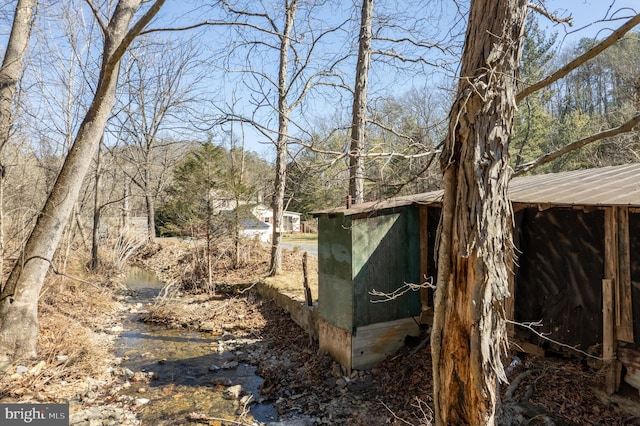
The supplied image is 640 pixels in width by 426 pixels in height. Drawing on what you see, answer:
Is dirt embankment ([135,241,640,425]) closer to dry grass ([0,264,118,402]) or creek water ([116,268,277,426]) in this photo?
creek water ([116,268,277,426])

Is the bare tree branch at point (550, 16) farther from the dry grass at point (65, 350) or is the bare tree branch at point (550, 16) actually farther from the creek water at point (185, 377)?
the dry grass at point (65, 350)

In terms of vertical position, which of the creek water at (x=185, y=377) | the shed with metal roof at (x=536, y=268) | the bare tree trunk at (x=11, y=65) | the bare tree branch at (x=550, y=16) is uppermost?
the bare tree trunk at (x=11, y=65)

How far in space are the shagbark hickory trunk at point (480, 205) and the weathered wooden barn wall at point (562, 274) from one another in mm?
2808

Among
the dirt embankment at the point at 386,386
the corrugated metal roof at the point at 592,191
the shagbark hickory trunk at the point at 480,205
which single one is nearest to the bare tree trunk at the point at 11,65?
the dirt embankment at the point at 386,386

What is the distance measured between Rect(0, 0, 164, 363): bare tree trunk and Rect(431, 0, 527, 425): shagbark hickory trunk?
4921 mm

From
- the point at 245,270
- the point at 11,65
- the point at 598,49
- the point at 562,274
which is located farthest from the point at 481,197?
the point at 245,270

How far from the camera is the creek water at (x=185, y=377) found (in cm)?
543

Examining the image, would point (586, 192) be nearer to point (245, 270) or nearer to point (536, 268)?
point (536, 268)

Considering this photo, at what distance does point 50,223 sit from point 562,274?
7427 millimetres

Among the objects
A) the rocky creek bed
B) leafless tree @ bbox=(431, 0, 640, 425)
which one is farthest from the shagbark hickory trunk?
the rocky creek bed

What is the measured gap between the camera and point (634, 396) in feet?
14.0

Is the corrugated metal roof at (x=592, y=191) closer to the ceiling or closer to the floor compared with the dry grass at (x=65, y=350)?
closer to the ceiling

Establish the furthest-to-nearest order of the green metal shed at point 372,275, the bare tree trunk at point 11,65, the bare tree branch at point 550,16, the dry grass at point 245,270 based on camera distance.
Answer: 1. the dry grass at point 245,270
2. the bare tree trunk at point 11,65
3. the green metal shed at point 372,275
4. the bare tree branch at point 550,16

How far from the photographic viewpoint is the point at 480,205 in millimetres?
2496
